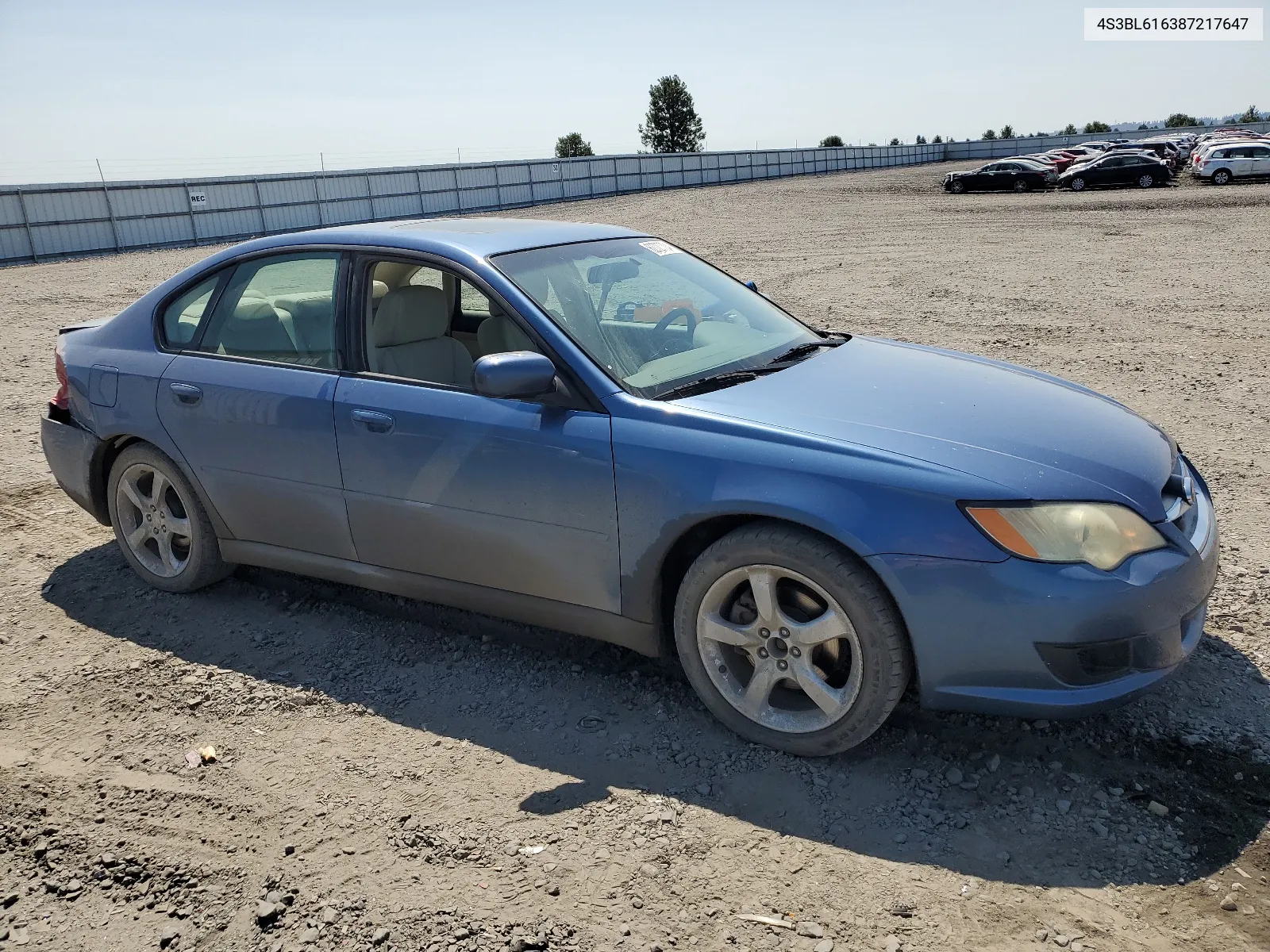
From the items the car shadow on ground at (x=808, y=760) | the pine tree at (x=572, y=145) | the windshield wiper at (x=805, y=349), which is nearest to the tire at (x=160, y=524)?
the car shadow on ground at (x=808, y=760)

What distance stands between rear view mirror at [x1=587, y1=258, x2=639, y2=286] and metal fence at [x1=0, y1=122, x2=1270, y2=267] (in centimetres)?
2828

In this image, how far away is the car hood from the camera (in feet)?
9.99

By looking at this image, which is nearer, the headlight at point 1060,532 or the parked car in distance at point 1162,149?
the headlight at point 1060,532

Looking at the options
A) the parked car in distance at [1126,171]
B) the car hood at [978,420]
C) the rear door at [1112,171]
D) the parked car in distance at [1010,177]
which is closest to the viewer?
the car hood at [978,420]

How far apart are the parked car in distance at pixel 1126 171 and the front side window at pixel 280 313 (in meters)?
36.1

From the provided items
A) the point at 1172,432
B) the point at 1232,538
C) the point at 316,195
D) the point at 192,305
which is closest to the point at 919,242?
the point at 1172,432

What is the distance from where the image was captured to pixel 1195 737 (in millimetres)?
3275

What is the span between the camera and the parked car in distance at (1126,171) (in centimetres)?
3384

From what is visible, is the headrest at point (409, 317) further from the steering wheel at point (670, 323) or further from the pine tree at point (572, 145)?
the pine tree at point (572, 145)


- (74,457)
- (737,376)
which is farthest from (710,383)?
(74,457)

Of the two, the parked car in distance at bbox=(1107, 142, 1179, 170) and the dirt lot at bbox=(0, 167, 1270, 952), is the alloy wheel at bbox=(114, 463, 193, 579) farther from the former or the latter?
the parked car in distance at bbox=(1107, 142, 1179, 170)

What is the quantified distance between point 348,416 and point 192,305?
126 cm

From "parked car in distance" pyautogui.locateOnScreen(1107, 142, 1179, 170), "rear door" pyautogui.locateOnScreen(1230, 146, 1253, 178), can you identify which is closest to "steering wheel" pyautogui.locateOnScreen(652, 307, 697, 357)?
"rear door" pyautogui.locateOnScreen(1230, 146, 1253, 178)

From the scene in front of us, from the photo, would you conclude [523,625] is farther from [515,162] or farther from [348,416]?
[515,162]
